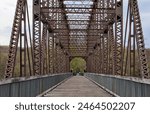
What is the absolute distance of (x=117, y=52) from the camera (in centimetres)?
4175

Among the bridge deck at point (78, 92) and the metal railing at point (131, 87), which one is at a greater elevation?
the metal railing at point (131, 87)

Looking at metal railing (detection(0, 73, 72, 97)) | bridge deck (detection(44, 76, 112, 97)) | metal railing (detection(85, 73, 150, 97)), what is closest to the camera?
metal railing (detection(0, 73, 72, 97))

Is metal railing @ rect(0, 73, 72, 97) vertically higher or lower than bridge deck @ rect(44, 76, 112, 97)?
higher

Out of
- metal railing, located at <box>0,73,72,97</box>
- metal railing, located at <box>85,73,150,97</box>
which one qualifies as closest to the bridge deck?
metal railing, located at <box>85,73,150,97</box>

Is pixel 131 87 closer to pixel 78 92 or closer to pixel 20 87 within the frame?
pixel 20 87

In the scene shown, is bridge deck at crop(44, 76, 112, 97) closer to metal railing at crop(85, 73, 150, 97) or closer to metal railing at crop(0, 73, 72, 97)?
metal railing at crop(85, 73, 150, 97)

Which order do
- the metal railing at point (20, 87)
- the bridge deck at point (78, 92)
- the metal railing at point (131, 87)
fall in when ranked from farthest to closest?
1. the bridge deck at point (78, 92)
2. the metal railing at point (131, 87)
3. the metal railing at point (20, 87)

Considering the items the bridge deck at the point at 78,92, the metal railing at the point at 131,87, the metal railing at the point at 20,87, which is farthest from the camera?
the bridge deck at the point at 78,92

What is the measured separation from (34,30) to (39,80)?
12.6 metres

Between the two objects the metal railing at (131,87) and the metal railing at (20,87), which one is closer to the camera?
the metal railing at (20,87)

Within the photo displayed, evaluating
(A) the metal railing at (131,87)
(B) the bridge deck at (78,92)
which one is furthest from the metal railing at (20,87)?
(A) the metal railing at (131,87)

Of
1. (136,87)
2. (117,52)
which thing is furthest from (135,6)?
(136,87)

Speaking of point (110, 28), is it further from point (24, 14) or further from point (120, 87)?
point (120, 87)

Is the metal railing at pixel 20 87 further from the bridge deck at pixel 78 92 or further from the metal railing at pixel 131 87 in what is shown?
the metal railing at pixel 131 87
